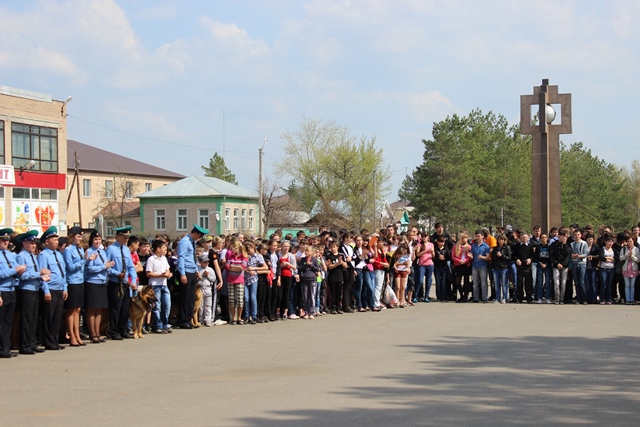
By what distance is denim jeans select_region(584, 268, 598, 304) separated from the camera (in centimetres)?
2134

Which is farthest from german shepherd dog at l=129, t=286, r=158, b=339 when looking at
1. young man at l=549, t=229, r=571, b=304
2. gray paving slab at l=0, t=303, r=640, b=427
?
young man at l=549, t=229, r=571, b=304

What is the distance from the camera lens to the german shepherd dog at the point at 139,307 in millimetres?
14633

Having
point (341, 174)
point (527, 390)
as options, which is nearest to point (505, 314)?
point (527, 390)

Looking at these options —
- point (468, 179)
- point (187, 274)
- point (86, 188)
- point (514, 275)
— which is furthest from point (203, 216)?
point (187, 274)

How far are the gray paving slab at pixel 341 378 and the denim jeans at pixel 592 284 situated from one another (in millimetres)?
5457

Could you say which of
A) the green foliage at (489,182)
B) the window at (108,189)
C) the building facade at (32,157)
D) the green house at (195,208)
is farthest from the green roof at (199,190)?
the building facade at (32,157)

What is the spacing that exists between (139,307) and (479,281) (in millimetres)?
10731

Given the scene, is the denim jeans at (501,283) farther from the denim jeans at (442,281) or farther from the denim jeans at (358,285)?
the denim jeans at (358,285)

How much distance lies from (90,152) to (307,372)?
85747mm

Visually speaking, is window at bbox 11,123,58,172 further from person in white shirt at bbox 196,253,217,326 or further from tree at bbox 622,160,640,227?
tree at bbox 622,160,640,227

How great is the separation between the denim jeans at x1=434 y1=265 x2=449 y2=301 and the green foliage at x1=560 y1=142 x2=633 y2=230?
43.1m

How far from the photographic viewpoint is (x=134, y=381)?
32.4ft

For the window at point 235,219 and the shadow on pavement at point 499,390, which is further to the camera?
the window at point 235,219

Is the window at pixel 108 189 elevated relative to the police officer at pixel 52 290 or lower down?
elevated
